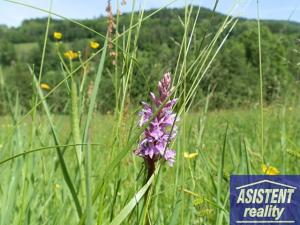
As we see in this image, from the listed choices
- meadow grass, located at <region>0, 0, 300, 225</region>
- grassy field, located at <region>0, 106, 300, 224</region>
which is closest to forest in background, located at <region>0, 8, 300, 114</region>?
meadow grass, located at <region>0, 0, 300, 225</region>

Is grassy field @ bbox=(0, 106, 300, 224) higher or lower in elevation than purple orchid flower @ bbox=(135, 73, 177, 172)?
lower

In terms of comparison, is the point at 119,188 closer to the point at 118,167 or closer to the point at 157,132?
the point at 118,167

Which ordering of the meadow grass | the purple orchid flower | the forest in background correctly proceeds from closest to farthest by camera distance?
1. the meadow grass
2. the purple orchid flower
3. the forest in background

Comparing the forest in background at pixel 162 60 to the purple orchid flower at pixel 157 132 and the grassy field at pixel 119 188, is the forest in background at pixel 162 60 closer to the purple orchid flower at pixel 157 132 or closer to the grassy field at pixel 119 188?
the purple orchid flower at pixel 157 132

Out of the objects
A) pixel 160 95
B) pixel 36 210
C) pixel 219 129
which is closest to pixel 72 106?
pixel 160 95

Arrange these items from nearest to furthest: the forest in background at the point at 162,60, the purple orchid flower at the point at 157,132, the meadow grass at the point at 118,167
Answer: the meadow grass at the point at 118,167
the purple orchid flower at the point at 157,132
the forest in background at the point at 162,60

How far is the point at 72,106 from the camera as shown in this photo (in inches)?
24.6

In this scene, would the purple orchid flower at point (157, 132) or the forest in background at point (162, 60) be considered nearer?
the purple orchid flower at point (157, 132)

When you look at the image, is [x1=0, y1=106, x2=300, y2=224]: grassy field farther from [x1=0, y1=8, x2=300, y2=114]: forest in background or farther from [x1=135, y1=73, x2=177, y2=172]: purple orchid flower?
[x1=0, y1=8, x2=300, y2=114]: forest in background

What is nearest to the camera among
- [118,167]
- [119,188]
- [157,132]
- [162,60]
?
[157,132]

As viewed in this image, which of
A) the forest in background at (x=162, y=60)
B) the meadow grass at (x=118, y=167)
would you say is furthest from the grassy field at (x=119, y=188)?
the forest in background at (x=162, y=60)

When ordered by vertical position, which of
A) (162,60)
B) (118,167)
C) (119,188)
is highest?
(162,60)

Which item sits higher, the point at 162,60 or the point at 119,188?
the point at 162,60

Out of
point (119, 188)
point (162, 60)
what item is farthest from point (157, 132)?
point (162, 60)
